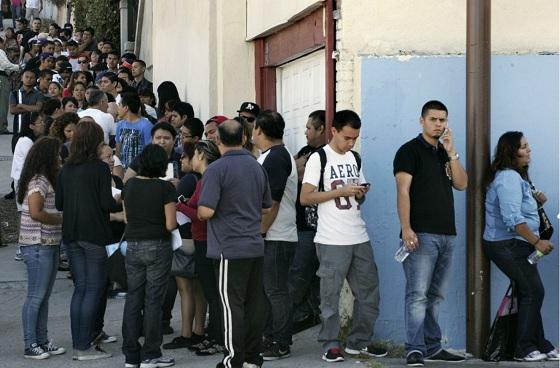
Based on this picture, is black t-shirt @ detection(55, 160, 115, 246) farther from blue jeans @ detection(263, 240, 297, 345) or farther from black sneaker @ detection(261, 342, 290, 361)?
black sneaker @ detection(261, 342, 290, 361)

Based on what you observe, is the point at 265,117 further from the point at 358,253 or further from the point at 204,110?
the point at 204,110

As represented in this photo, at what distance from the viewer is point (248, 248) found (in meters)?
7.98

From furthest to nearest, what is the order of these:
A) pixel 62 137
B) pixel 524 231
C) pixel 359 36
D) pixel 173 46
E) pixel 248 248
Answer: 1. pixel 173 46
2. pixel 62 137
3. pixel 359 36
4. pixel 524 231
5. pixel 248 248

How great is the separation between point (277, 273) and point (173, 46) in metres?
8.42

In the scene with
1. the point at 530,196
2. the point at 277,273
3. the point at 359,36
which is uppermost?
the point at 359,36

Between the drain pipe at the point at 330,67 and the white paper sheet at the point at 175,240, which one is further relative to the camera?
the drain pipe at the point at 330,67

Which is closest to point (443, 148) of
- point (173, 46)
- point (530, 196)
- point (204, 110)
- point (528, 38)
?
point (530, 196)

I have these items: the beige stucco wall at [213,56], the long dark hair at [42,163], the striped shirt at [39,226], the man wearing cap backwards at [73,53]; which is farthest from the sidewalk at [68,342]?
the man wearing cap backwards at [73,53]

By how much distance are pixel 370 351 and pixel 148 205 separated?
7.09 feet

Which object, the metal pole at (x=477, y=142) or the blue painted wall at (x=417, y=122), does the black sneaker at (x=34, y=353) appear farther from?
the metal pole at (x=477, y=142)

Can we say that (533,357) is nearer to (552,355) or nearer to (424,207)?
(552,355)

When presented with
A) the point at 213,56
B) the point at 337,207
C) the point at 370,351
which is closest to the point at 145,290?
the point at 337,207

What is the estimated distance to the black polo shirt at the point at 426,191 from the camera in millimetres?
8469

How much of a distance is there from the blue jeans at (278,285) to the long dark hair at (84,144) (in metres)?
1.56
